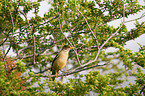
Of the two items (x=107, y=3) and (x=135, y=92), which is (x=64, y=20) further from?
(x=135, y=92)

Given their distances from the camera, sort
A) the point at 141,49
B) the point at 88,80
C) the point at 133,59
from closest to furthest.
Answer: the point at 88,80
the point at 133,59
the point at 141,49

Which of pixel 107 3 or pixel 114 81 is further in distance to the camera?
pixel 107 3

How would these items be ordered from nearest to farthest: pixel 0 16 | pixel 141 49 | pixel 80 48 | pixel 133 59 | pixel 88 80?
1. pixel 88 80
2. pixel 133 59
3. pixel 141 49
4. pixel 0 16
5. pixel 80 48

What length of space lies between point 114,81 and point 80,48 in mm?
2129

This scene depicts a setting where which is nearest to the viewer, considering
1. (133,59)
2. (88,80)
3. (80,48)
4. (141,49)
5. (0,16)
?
(88,80)

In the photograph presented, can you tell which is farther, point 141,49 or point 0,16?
point 0,16

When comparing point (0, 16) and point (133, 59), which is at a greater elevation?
point (0, 16)

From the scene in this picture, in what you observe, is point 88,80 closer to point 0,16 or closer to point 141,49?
point 141,49

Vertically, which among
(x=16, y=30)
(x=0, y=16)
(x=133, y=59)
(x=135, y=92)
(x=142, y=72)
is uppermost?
(x=0, y=16)

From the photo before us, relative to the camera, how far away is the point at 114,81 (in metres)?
6.52

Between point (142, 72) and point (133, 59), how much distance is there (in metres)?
0.49

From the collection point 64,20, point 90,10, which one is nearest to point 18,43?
point 64,20

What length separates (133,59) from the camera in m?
6.08

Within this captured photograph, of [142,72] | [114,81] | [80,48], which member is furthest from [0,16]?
[142,72]
